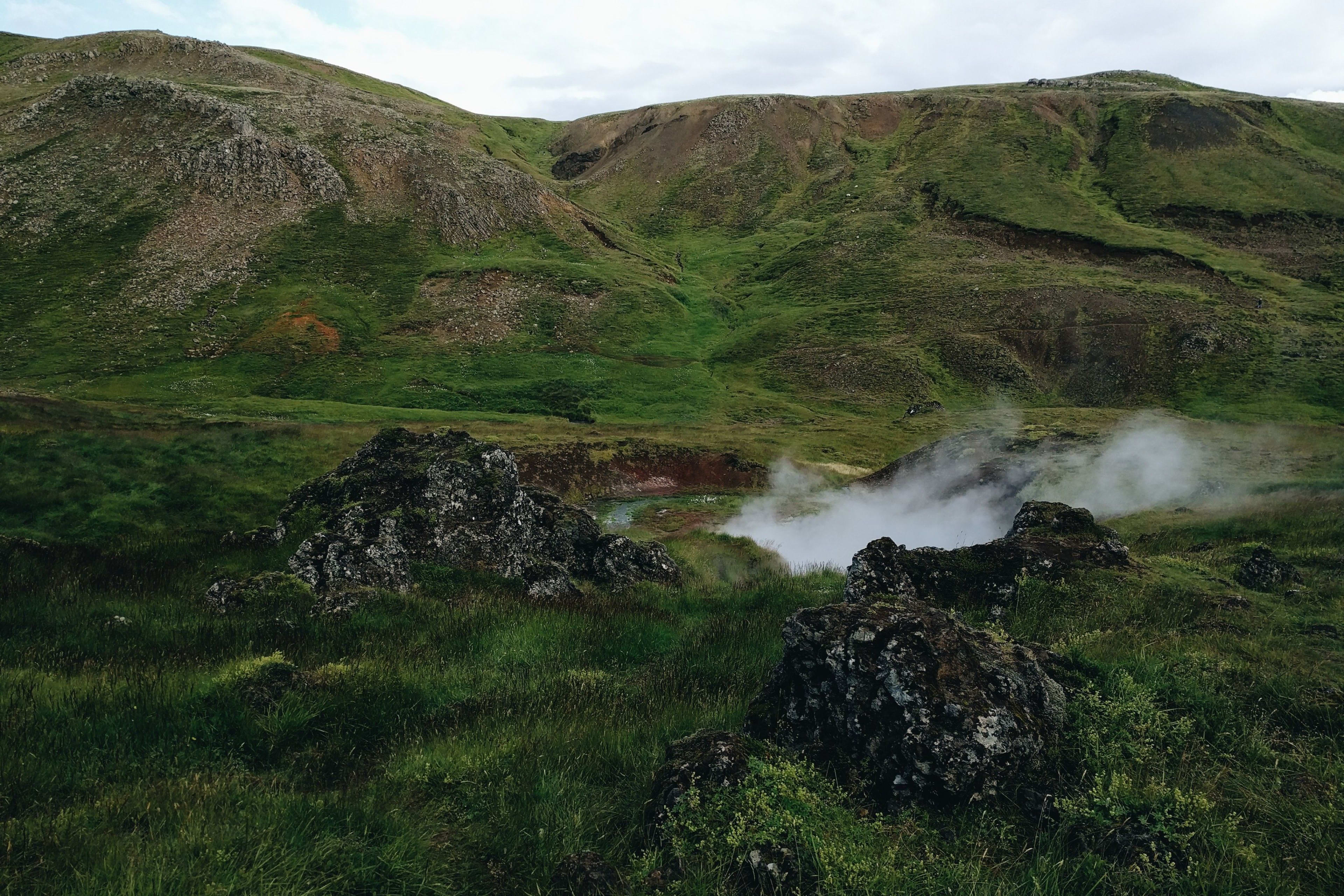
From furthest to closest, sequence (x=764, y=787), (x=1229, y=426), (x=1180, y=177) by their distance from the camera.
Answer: (x=1180, y=177), (x=1229, y=426), (x=764, y=787)

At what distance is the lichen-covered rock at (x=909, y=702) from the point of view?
18.2 feet

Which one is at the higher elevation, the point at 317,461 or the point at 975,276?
the point at 975,276

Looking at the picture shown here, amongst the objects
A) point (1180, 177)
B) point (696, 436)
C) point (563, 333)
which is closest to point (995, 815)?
point (696, 436)

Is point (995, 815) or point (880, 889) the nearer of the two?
point (880, 889)

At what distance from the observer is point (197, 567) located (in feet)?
40.9

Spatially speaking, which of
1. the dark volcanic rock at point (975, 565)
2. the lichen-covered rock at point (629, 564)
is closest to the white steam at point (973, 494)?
the lichen-covered rock at point (629, 564)

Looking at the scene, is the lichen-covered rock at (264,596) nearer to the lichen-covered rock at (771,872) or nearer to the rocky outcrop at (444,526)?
the rocky outcrop at (444,526)

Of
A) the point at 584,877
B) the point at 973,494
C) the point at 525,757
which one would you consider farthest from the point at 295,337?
the point at 584,877

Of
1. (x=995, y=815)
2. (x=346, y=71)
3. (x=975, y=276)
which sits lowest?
(x=995, y=815)

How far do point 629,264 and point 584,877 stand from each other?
328 feet

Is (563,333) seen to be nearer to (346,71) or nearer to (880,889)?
(880,889)

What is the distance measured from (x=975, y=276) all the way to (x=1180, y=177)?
Result: 170 feet

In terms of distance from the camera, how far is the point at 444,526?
14500 millimetres

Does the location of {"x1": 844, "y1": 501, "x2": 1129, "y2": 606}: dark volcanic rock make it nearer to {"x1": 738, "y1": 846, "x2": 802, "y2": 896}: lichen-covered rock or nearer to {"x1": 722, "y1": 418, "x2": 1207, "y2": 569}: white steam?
{"x1": 738, "y1": 846, "x2": 802, "y2": 896}: lichen-covered rock
